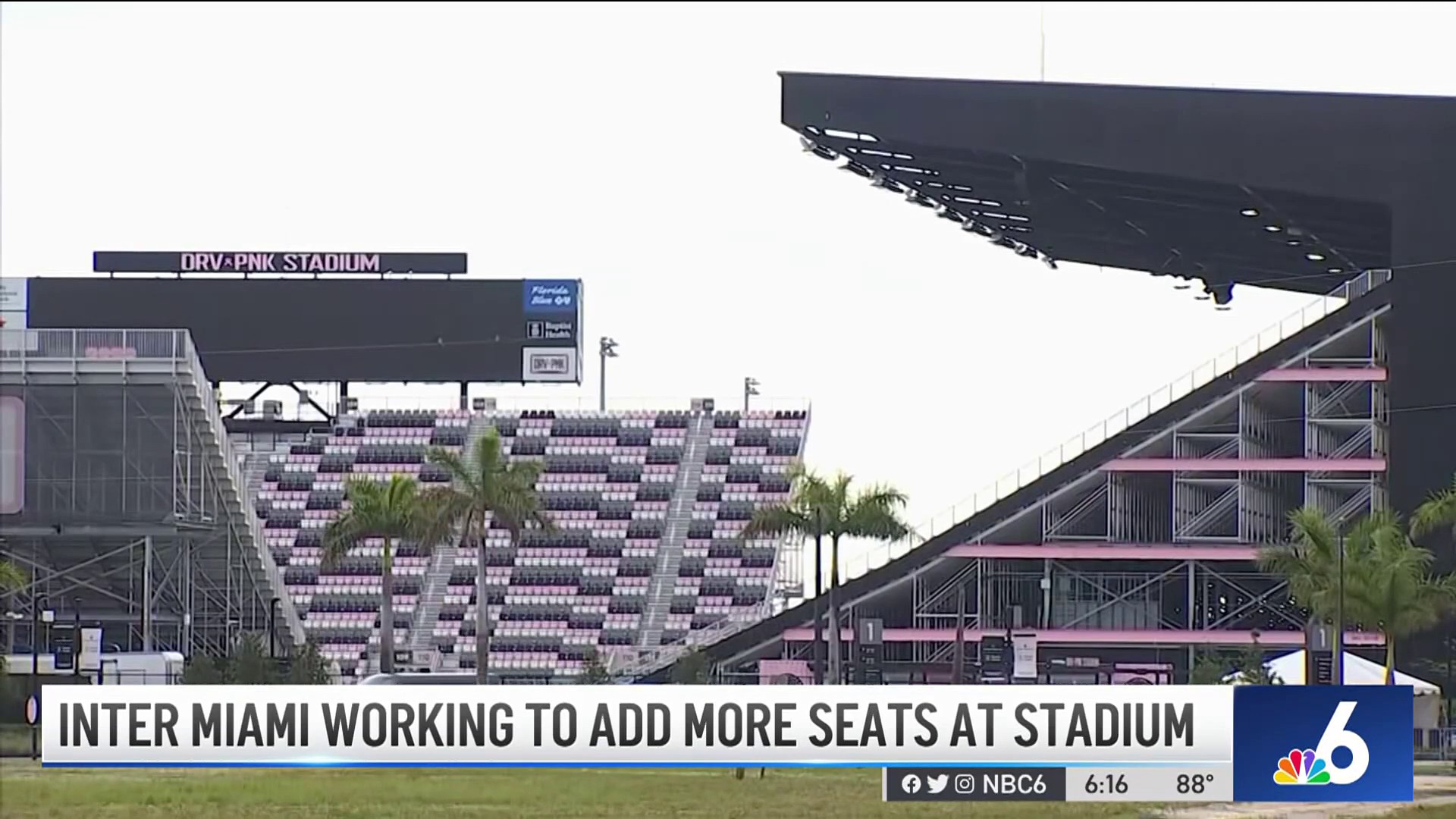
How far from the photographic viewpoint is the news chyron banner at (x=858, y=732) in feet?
149

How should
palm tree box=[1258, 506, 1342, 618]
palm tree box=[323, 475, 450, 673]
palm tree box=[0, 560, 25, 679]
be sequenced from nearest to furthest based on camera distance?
palm tree box=[1258, 506, 1342, 618]
palm tree box=[0, 560, 25, 679]
palm tree box=[323, 475, 450, 673]

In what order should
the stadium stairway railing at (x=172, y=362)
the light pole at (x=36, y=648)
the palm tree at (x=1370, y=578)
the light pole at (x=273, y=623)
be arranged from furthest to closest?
the light pole at (x=273, y=623) → the stadium stairway railing at (x=172, y=362) → the palm tree at (x=1370, y=578) → the light pole at (x=36, y=648)

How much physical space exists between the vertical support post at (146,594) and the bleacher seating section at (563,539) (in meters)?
23.1

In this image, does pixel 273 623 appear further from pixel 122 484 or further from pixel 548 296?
pixel 548 296

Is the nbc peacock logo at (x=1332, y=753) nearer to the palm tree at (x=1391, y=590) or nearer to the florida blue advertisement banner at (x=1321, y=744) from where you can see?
the florida blue advertisement banner at (x=1321, y=744)

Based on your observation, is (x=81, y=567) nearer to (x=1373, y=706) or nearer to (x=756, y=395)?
(x=756, y=395)

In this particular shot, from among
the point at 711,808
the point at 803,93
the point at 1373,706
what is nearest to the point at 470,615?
the point at 803,93

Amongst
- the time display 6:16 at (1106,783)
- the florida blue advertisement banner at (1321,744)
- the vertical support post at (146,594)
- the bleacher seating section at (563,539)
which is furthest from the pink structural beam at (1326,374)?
the time display 6:16 at (1106,783)

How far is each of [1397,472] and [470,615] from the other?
53107 millimetres

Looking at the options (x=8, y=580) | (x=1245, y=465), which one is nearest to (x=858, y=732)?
(x=8, y=580)

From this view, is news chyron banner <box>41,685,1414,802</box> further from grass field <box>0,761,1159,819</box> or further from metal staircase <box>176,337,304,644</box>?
metal staircase <box>176,337,304,644</box>

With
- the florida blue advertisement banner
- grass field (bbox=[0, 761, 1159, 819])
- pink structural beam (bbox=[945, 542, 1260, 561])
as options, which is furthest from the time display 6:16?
pink structural beam (bbox=[945, 542, 1260, 561])

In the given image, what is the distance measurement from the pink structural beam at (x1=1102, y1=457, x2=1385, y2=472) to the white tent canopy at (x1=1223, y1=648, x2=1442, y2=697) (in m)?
21.2

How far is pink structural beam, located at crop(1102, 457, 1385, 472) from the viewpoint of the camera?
10344cm
